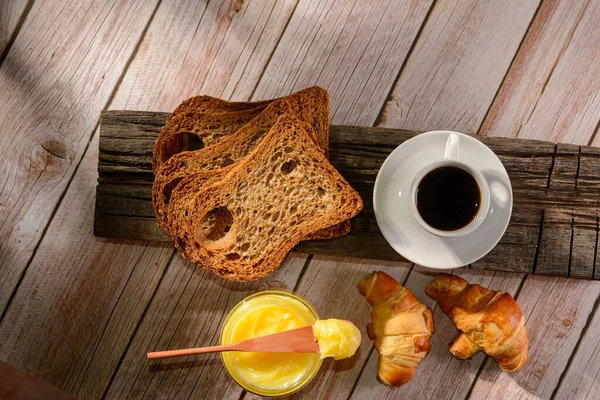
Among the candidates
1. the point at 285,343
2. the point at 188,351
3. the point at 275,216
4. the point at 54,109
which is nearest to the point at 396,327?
the point at 285,343

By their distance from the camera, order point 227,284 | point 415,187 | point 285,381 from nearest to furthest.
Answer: point 415,187 < point 285,381 < point 227,284

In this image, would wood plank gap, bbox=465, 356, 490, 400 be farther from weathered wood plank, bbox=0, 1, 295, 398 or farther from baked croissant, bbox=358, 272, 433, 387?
weathered wood plank, bbox=0, 1, 295, 398

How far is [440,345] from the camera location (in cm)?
136

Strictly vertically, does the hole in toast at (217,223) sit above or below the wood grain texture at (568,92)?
below

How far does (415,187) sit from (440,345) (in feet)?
1.49

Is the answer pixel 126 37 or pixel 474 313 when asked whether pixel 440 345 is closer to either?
pixel 474 313

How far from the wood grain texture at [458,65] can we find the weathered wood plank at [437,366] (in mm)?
372

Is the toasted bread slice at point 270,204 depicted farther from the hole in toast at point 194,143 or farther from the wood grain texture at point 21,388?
the wood grain texture at point 21,388

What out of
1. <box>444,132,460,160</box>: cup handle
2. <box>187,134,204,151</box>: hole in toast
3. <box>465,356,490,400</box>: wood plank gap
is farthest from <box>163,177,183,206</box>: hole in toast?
<box>465,356,490,400</box>: wood plank gap

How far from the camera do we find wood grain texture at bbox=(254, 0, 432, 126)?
54.5 inches

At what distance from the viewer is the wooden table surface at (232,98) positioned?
4.47 ft

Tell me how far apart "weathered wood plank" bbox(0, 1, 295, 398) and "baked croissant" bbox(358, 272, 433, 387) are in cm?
43

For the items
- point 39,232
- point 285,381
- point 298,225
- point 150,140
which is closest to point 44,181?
point 39,232

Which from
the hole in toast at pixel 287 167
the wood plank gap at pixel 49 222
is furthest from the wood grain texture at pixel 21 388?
the hole in toast at pixel 287 167
